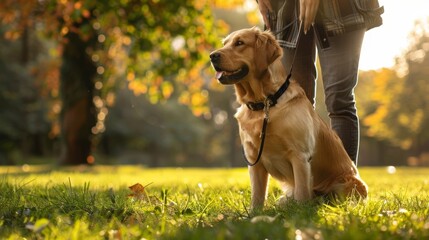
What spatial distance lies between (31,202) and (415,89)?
3406 cm

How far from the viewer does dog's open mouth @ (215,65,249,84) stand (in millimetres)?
4195

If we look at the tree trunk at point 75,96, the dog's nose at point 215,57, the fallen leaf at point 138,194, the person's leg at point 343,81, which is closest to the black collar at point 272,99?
the dog's nose at point 215,57

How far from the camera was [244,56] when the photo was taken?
169 inches

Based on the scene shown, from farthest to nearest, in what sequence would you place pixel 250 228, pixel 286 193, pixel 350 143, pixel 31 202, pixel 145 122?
pixel 145 122 → pixel 350 143 → pixel 286 193 → pixel 31 202 → pixel 250 228

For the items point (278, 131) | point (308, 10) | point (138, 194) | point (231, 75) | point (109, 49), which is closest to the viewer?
point (278, 131)

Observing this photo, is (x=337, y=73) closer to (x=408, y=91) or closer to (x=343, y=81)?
(x=343, y=81)

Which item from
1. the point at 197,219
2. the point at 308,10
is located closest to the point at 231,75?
the point at 308,10

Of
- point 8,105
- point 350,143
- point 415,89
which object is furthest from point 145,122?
point 350,143

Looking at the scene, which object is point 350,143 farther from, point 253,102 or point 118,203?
point 118,203

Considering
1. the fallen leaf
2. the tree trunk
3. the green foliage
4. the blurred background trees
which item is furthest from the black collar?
the green foliage

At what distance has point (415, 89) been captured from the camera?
35.2 metres

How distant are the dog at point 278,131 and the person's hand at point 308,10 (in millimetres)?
302

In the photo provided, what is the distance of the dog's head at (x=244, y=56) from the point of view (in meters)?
4.20

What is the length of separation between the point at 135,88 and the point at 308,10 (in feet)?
41.6
